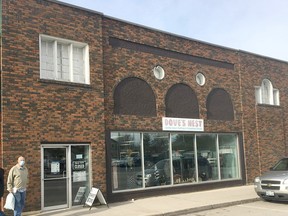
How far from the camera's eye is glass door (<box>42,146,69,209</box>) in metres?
11.4

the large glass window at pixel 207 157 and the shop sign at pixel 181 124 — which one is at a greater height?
the shop sign at pixel 181 124

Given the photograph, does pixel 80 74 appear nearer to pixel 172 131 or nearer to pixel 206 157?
pixel 172 131

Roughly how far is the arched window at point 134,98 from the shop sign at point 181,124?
70 centimetres

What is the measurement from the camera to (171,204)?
40.6ft

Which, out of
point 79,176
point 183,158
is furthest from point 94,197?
point 183,158

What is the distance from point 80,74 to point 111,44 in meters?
1.87

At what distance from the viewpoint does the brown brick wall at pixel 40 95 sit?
10.9 meters

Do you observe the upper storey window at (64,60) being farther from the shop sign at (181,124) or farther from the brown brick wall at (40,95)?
the shop sign at (181,124)

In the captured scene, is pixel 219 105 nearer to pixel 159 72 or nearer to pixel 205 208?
pixel 159 72

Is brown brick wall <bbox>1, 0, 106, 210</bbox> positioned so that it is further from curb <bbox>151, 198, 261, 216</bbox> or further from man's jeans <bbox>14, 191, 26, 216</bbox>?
curb <bbox>151, 198, 261, 216</bbox>

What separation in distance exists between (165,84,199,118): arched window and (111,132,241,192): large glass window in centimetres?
90

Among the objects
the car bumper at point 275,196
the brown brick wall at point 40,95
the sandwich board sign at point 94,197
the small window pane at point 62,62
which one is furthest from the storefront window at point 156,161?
the small window pane at point 62,62

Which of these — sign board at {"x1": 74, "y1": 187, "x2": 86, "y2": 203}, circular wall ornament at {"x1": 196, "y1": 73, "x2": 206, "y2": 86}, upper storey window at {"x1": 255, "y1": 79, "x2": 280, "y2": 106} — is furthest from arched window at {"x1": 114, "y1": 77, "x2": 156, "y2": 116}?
upper storey window at {"x1": 255, "y1": 79, "x2": 280, "y2": 106}

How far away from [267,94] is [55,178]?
1333 cm
